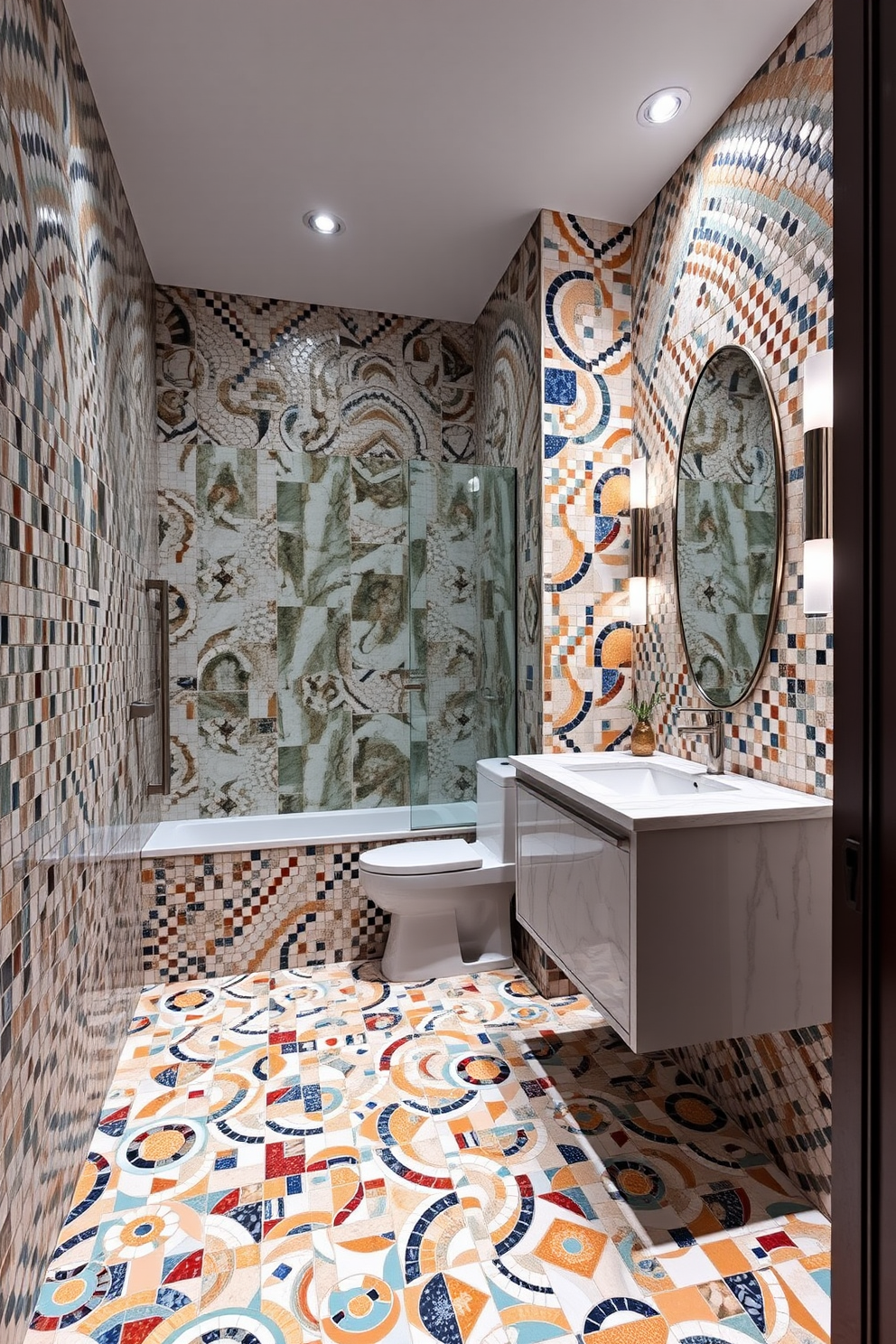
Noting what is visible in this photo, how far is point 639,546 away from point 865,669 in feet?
6.33

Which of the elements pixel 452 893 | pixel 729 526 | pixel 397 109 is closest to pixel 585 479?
pixel 729 526

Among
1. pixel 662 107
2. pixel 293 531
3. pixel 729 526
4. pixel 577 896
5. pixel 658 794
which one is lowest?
pixel 577 896

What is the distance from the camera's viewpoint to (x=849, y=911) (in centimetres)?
79

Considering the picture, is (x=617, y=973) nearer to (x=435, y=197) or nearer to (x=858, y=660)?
(x=858, y=660)

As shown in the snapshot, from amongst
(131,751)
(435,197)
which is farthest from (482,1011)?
(435,197)

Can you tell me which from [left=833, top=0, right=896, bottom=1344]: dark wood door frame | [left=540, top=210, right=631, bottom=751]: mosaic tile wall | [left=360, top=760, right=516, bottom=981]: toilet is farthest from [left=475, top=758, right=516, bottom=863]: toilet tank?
[left=833, top=0, right=896, bottom=1344]: dark wood door frame

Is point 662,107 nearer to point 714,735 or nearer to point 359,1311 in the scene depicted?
point 714,735

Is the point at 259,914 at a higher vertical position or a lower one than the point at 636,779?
lower

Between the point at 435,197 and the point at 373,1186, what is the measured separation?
2.92m

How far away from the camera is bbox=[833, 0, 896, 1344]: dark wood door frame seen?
2.42ft

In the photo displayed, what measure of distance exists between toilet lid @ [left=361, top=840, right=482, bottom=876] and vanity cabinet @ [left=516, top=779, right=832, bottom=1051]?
106 cm

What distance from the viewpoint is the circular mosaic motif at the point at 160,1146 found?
183cm

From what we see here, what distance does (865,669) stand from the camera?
29.8 inches

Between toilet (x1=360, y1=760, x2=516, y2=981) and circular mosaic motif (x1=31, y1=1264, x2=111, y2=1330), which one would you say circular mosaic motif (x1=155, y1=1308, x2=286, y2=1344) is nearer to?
circular mosaic motif (x1=31, y1=1264, x2=111, y2=1330)
